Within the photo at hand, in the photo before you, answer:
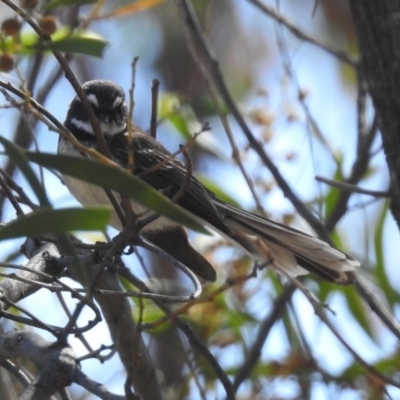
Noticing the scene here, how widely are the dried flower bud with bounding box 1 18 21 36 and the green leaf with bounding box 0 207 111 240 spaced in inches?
38.6

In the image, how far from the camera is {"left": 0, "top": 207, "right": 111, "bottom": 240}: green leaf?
1.40m

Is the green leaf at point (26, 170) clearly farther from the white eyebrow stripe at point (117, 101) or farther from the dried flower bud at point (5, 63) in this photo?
the white eyebrow stripe at point (117, 101)

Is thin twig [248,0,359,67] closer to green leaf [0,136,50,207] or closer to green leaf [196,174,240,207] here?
green leaf [196,174,240,207]

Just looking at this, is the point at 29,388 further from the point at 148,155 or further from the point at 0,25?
the point at 148,155

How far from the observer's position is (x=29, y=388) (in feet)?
5.22

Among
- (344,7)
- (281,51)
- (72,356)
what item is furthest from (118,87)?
(344,7)

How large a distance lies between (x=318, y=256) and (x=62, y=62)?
4.58 ft

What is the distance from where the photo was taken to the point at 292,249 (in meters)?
3.05

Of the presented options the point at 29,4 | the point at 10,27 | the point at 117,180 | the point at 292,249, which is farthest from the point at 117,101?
the point at 117,180

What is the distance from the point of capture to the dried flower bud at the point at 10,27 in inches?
90.6

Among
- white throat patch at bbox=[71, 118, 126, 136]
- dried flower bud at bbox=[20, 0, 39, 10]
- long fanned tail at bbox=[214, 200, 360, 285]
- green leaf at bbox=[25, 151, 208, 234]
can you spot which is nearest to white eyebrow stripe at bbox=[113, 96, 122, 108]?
white throat patch at bbox=[71, 118, 126, 136]

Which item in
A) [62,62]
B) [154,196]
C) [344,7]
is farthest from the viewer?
[344,7]

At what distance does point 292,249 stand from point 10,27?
1.24 m

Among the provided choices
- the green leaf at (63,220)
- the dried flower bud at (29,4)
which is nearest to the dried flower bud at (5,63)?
the dried flower bud at (29,4)
